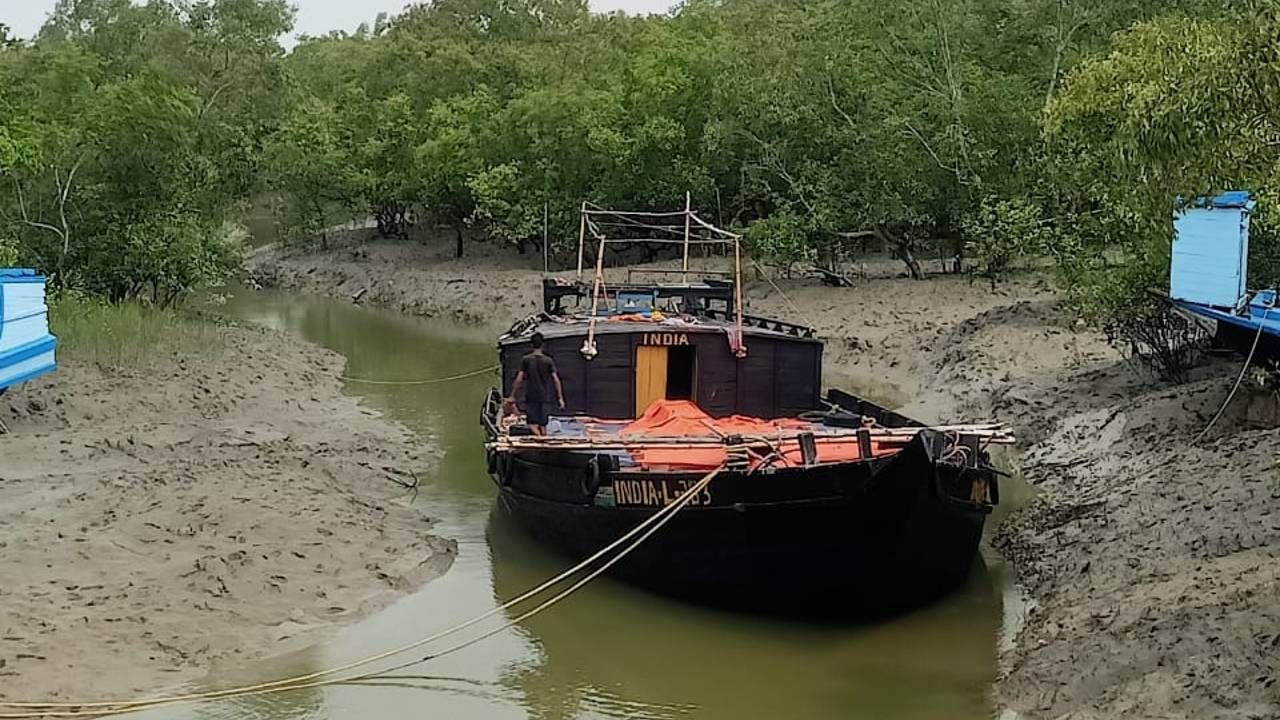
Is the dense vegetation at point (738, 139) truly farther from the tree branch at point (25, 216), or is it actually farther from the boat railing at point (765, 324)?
the boat railing at point (765, 324)

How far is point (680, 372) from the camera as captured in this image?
14414 mm

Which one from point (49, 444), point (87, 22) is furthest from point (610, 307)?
point (87, 22)

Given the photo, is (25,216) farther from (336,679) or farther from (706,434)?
(336,679)

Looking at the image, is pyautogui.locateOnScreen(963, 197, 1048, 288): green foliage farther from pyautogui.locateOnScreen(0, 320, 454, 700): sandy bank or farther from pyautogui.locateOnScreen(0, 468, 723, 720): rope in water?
pyautogui.locateOnScreen(0, 468, 723, 720): rope in water

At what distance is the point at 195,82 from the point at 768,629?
42112mm

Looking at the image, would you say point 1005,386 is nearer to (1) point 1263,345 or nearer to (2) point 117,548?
(1) point 1263,345

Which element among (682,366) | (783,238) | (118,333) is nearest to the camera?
(682,366)

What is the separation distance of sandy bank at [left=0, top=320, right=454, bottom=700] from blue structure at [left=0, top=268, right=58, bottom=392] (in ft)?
2.39

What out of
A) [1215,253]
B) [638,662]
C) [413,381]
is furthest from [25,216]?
[1215,253]

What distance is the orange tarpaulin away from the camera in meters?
11.0

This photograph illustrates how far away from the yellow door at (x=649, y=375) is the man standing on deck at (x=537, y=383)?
1.10m

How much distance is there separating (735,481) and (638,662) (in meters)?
1.58

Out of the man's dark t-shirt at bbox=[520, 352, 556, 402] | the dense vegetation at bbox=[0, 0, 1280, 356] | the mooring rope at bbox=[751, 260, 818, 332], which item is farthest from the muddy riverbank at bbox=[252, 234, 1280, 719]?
the man's dark t-shirt at bbox=[520, 352, 556, 402]

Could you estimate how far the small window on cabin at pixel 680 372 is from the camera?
47.0 ft
